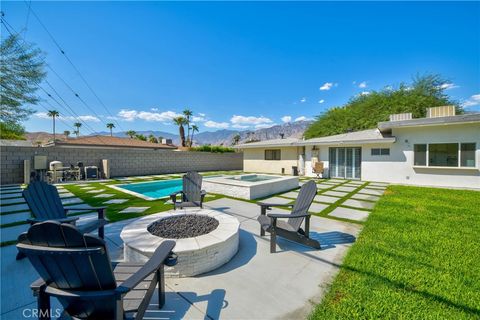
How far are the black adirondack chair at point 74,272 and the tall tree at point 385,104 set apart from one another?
28265 millimetres

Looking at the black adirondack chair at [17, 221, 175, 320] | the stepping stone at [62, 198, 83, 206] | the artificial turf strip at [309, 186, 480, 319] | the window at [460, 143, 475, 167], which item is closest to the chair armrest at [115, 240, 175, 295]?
the black adirondack chair at [17, 221, 175, 320]

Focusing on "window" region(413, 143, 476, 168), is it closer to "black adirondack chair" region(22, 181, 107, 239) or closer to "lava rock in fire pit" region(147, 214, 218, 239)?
"lava rock in fire pit" region(147, 214, 218, 239)

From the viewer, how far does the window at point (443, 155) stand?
1059 cm

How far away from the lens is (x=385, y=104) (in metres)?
23.9

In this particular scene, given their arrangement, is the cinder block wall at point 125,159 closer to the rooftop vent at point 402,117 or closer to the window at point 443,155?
the rooftop vent at point 402,117

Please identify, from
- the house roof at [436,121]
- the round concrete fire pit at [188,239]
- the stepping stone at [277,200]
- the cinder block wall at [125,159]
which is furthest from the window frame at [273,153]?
the round concrete fire pit at [188,239]

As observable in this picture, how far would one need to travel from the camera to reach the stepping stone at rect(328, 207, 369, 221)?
5.37 m

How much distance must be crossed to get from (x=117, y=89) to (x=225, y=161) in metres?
15.0

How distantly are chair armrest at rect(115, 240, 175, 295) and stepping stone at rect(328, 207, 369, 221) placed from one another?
495 centimetres

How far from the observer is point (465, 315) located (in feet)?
6.45

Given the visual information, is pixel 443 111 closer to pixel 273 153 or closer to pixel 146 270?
pixel 273 153

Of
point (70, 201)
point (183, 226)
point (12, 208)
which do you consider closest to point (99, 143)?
point (70, 201)

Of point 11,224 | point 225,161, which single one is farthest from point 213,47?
point 11,224

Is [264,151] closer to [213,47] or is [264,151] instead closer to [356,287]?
[213,47]
